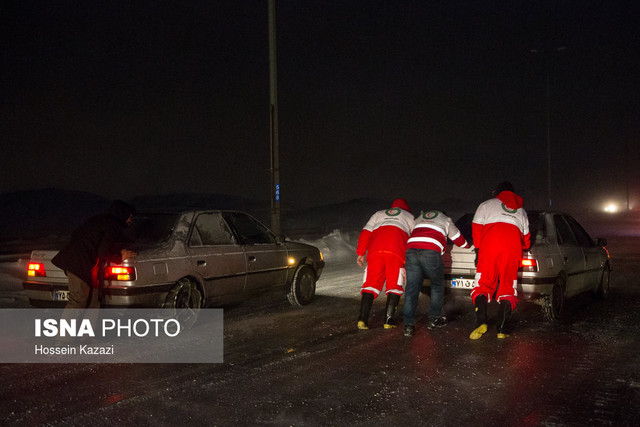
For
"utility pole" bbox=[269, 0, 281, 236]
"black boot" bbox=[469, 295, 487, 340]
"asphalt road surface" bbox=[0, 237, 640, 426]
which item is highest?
"utility pole" bbox=[269, 0, 281, 236]

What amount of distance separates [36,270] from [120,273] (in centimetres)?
119

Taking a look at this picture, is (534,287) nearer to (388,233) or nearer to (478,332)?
(478,332)

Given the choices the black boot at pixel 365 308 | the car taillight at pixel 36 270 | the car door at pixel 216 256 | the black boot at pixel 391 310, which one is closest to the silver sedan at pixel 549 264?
the black boot at pixel 391 310

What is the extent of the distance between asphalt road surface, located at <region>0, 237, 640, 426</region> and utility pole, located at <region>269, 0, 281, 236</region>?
6.28 metres

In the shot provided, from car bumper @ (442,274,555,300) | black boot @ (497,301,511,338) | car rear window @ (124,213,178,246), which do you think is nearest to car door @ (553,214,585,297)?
car bumper @ (442,274,555,300)

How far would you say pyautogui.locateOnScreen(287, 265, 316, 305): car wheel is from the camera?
9102mm

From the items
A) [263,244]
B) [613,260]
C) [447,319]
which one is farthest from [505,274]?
[613,260]

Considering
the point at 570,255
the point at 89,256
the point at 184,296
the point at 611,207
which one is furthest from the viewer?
the point at 611,207

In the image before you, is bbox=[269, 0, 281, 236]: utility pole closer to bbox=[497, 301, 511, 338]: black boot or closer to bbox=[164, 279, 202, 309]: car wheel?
bbox=[164, 279, 202, 309]: car wheel

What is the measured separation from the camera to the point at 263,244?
28.6ft

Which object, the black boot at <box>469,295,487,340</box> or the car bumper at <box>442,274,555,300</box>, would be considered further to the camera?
the car bumper at <box>442,274,555,300</box>

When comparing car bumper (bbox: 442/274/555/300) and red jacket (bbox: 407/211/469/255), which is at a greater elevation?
red jacket (bbox: 407/211/469/255)

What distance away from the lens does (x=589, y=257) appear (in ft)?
29.2

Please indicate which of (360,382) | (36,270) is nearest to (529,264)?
(360,382)
